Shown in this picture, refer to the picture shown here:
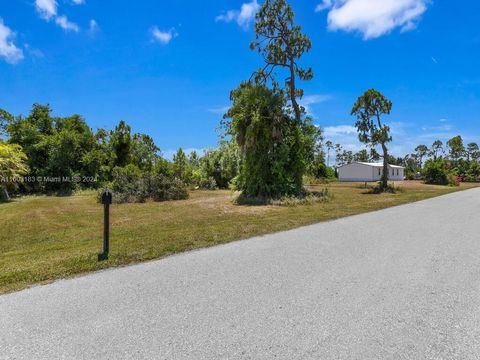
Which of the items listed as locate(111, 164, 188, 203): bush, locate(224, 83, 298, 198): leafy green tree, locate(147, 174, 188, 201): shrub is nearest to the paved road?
locate(224, 83, 298, 198): leafy green tree

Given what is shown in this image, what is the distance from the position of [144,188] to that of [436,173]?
43.1 meters

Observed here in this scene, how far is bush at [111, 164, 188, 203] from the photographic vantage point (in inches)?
622

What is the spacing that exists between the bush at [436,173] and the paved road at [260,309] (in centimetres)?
4522

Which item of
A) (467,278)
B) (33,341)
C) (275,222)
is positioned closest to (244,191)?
(275,222)

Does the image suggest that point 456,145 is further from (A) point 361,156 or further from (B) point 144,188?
(B) point 144,188

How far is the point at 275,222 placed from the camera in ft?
28.8

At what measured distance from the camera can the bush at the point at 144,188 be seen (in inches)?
622

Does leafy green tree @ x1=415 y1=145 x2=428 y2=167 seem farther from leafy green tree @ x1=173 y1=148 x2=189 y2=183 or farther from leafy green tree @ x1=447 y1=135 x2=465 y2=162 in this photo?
leafy green tree @ x1=173 y1=148 x2=189 y2=183

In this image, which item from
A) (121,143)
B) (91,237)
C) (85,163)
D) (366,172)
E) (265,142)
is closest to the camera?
(91,237)

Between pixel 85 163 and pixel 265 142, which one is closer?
pixel 265 142

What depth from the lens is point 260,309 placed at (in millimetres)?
3273

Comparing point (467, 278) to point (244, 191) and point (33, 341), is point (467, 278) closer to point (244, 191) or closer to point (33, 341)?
point (33, 341)

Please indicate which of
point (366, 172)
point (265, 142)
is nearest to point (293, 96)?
point (265, 142)

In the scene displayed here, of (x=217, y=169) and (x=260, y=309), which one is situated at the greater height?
(x=217, y=169)
